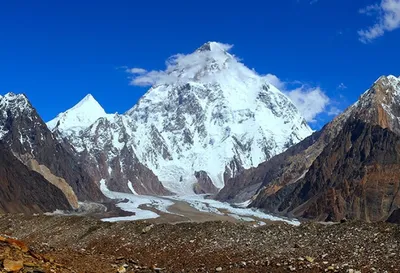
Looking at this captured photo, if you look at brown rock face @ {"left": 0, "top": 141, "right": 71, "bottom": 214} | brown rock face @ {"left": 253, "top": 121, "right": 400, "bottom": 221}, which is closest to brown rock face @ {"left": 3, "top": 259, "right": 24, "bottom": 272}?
brown rock face @ {"left": 253, "top": 121, "right": 400, "bottom": 221}

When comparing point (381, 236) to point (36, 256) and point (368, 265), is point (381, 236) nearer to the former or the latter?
point (368, 265)

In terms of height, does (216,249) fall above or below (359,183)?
below

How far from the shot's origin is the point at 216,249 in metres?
33.0

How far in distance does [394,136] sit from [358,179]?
998 inches

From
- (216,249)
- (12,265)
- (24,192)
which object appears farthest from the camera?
(24,192)

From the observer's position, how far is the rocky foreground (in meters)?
25.8

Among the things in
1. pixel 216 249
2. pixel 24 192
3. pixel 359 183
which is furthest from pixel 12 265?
pixel 24 192

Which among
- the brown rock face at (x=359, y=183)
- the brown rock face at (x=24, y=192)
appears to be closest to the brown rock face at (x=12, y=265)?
the brown rock face at (x=359, y=183)

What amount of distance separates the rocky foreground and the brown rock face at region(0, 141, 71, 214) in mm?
112747

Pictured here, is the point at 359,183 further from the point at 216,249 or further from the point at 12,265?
the point at 12,265

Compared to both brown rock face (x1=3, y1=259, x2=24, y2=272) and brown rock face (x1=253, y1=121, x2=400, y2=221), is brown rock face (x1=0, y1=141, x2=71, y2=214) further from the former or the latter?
brown rock face (x1=3, y1=259, x2=24, y2=272)

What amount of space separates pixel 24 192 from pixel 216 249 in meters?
Answer: 148

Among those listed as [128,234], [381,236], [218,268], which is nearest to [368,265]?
[381,236]

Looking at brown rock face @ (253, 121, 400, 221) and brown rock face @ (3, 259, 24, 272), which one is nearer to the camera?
brown rock face @ (3, 259, 24, 272)
